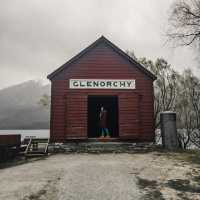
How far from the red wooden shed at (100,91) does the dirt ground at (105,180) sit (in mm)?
4391

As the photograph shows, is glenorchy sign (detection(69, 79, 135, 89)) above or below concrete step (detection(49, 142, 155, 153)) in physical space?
above

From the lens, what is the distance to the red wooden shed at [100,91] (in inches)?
603

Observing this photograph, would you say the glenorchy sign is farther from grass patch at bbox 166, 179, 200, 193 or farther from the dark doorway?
grass patch at bbox 166, 179, 200, 193

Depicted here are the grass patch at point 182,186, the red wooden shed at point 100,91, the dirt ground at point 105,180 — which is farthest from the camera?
the red wooden shed at point 100,91

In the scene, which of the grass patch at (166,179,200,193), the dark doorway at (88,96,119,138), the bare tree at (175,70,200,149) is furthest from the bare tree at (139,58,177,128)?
the grass patch at (166,179,200,193)

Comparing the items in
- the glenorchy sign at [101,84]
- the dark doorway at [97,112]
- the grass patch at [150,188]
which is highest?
the glenorchy sign at [101,84]

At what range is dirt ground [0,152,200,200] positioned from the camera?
21.9ft

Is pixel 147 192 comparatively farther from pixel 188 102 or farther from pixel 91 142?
pixel 188 102

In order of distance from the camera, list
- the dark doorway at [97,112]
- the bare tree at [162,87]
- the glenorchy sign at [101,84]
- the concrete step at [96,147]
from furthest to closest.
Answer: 1. the bare tree at [162,87]
2. the dark doorway at [97,112]
3. the glenorchy sign at [101,84]
4. the concrete step at [96,147]

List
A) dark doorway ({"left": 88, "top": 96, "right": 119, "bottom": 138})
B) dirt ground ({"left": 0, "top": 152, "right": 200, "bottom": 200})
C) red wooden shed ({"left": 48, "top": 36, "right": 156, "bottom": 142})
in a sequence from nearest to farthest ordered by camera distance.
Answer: dirt ground ({"left": 0, "top": 152, "right": 200, "bottom": 200})
red wooden shed ({"left": 48, "top": 36, "right": 156, "bottom": 142})
dark doorway ({"left": 88, "top": 96, "right": 119, "bottom": 138})

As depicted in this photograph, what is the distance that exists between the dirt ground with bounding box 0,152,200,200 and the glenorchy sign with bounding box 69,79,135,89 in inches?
228

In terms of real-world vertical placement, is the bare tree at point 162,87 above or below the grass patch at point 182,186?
above

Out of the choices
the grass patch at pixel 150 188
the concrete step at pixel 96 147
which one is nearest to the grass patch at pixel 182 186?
the grass patch at pixel 150 188

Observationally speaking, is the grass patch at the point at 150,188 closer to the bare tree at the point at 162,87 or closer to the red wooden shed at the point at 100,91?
the red wooden shed at the point at 100,91
